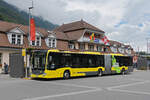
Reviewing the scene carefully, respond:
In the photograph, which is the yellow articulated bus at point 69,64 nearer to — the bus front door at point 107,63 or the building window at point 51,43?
the bus front door at point 107,63

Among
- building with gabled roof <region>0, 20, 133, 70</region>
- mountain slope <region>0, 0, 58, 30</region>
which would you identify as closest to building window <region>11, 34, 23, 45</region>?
building with gabled roof <region>0, 20, 133, 70</region>

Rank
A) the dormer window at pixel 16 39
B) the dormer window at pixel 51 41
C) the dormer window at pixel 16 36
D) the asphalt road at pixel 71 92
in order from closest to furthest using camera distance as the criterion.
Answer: the asphalt road at pixel 71 92 → the dormer window at pixel 16 36 → the dormer window at pixel 16 39 → the dormer window at pixel 51 41

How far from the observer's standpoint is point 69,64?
19.1m

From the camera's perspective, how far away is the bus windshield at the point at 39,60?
55.8 ft

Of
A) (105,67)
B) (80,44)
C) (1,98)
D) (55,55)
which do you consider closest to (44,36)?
(80,44)

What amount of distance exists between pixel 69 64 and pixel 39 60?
325 centimetres

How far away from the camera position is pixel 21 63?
19.4m

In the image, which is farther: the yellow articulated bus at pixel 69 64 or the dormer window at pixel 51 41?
the dormer window at pixel 51 41

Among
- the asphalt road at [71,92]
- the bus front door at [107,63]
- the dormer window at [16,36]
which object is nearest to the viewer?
the asphalt road at [71,92]

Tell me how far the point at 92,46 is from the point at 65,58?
2410cm

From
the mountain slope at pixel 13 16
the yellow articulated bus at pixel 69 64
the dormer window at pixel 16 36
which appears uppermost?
the mountain slope at pixel 13 16

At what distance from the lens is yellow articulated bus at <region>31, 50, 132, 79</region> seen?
17.0 meters

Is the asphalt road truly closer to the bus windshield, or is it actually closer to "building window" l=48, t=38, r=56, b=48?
the bus windshield

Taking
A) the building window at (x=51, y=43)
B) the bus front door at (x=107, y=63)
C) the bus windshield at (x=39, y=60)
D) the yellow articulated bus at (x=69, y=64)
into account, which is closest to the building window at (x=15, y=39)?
the building window at (x=51, y=43)
